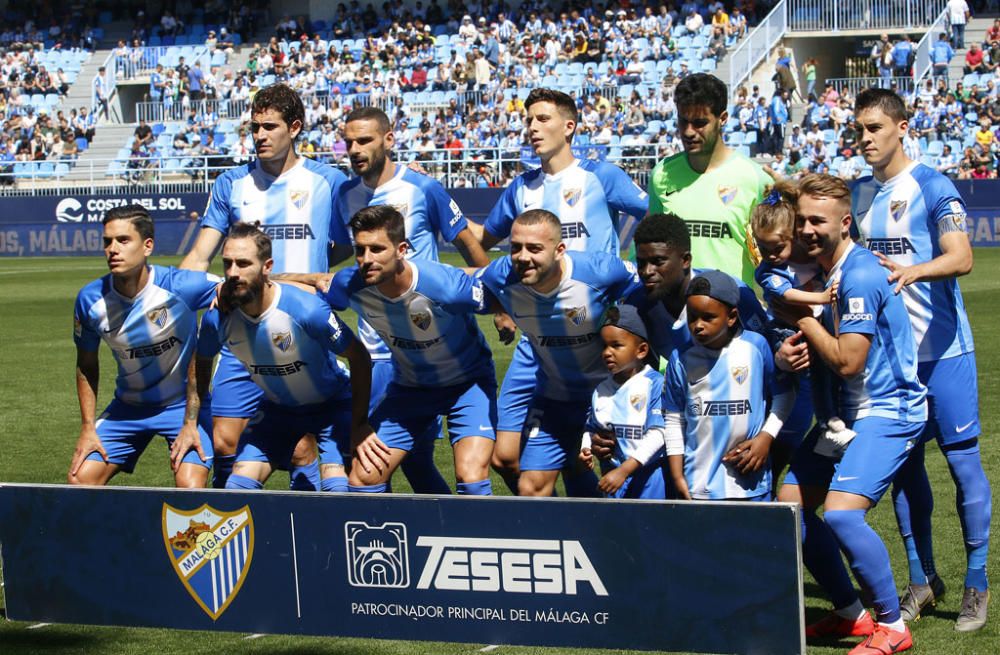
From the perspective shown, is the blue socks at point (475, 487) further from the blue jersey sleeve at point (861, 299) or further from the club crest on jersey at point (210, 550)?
the blue jersey sleeve at point (861, 299)

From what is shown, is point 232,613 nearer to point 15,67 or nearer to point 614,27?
point 614,27

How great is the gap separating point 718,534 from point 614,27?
114ft

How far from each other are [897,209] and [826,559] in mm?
1543

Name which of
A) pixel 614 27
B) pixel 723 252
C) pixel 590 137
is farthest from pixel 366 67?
pixel 723 252

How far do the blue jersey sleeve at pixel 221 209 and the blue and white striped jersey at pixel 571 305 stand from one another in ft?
6.10

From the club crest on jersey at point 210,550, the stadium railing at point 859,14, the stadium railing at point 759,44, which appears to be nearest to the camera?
the club crest on jersey at point 210,550

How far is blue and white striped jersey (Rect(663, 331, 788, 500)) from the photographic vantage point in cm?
Answer: 562

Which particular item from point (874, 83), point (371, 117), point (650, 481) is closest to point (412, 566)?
point (650, 481)

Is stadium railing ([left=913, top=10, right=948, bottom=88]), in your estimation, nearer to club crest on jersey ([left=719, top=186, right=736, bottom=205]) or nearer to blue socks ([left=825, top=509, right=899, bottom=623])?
club crest on jersey ([left=719, top=186, right=736, bottom=205])

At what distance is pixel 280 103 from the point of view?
7.38 m

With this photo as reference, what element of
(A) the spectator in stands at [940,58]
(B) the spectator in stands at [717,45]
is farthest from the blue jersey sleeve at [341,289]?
(B) the spectator in stands at [717,45]

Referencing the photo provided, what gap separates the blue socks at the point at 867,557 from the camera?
17.4 ft

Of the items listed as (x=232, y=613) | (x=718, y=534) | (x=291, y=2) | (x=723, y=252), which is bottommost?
(x=232, y=613)

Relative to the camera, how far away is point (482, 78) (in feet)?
121
